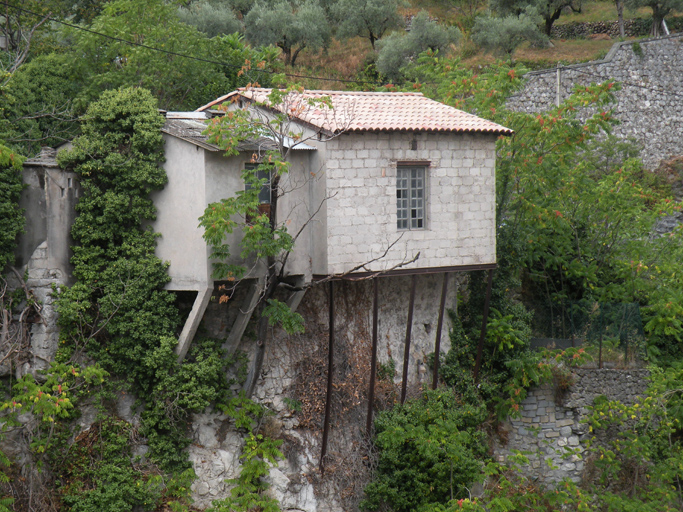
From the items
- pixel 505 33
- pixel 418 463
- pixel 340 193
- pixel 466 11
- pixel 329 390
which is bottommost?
pixel 418 463

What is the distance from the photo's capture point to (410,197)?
15.9 m

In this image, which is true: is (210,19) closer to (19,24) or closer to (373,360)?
(19,24)

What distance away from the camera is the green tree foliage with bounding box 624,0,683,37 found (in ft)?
111

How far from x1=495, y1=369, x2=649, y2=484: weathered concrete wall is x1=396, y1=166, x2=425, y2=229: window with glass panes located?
5813 mm

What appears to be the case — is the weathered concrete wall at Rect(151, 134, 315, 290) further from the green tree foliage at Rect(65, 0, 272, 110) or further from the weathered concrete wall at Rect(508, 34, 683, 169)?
the weathered concrete wall at Rect(508, 34, 683, 169)

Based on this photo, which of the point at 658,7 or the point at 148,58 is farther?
the point at 658,7

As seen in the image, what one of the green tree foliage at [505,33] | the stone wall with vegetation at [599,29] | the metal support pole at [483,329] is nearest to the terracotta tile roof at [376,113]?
the metal support pole at [483,329]

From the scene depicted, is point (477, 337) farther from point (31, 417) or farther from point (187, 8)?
point (187, 8)

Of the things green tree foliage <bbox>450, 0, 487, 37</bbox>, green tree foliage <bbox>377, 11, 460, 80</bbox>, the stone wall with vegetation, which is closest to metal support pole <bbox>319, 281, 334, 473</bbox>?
green tree foliage <bbox>377, 11, 460, 80</bbox>

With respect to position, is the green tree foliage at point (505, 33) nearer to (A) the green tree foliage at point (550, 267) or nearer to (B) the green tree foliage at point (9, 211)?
(A) the green tree foliage at point (550, 267)

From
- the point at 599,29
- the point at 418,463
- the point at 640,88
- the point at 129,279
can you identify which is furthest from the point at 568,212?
the point at 599,29

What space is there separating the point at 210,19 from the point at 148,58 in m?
12.2

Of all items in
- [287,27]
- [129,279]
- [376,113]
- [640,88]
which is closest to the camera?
[129,279]

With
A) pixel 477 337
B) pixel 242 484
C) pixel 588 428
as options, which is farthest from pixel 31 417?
pixel 588 428
